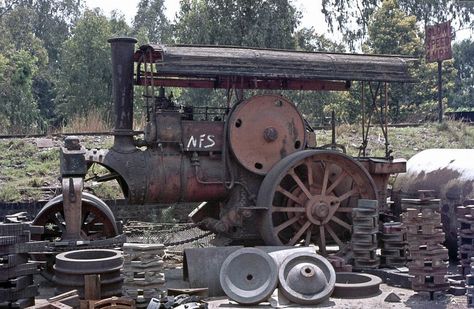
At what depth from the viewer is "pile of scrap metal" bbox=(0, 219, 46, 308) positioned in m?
6.16

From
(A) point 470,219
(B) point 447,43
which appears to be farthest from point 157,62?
(B) point 447,43

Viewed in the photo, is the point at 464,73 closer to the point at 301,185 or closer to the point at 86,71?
the point at 86,71

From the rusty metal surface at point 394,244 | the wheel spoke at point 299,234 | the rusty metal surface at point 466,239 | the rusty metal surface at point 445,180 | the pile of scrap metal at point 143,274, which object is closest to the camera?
the pile of scrap metal at point 143,274

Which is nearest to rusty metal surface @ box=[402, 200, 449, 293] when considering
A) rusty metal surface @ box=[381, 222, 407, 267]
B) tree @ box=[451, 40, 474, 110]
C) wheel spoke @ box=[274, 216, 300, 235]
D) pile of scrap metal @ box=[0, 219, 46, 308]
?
rusty metal surface @ box=[381, 222, 407, 267]

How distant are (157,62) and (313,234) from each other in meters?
2.97

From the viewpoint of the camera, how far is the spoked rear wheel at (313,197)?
8500mm

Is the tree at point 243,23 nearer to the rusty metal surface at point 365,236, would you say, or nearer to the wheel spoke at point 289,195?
the wheel spoke at point 289,195

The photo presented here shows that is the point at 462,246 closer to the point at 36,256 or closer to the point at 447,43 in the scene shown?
the point at 36,256

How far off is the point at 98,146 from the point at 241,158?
536cm

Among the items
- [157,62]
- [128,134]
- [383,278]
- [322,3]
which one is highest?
[322,3]

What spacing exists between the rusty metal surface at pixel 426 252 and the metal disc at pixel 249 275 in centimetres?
146

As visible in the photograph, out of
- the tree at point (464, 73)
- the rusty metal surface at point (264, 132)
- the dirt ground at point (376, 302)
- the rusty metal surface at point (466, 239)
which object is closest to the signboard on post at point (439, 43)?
the rusty metal surface at point (264, 132)

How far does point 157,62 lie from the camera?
8.34m

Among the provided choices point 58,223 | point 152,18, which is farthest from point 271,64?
point 152,18
